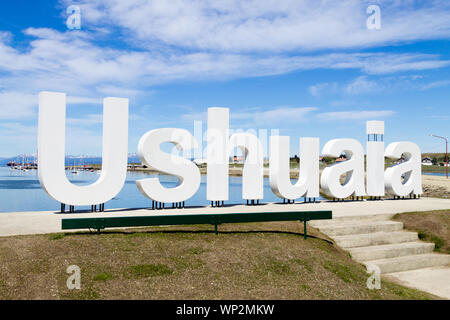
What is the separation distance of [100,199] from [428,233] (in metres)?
15.1

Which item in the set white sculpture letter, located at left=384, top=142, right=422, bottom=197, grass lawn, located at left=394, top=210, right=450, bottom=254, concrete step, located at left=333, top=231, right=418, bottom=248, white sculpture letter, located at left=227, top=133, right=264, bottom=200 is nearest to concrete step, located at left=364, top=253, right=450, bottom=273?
grass lawn, located at left=394, top=210, right=450, bottom=254

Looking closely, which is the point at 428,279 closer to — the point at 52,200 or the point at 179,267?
the point at 179,267

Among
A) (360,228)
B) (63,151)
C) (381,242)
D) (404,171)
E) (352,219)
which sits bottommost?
(381,242)

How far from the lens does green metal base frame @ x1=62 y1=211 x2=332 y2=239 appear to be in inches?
451

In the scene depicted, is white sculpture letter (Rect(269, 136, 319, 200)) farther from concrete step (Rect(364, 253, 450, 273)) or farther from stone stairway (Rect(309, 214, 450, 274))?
concrete step (Rect(364, 253, 450, 273))

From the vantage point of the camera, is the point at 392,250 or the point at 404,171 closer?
the point at 392,250

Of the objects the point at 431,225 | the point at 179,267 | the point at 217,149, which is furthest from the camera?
the point at 217,149

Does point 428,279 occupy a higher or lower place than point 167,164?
lower

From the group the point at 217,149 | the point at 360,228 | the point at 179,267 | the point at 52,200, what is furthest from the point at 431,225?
the point at 52,200

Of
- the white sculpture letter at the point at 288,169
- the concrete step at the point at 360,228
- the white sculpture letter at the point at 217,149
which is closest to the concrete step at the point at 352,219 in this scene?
the concrete step at the point at 360,228

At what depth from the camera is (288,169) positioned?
22734mm

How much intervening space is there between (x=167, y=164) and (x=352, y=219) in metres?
9.46

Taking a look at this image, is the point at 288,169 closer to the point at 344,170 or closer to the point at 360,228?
the point at 344,170

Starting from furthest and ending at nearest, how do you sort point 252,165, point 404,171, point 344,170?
point 404,171 < point 344,170 < point 252,165
